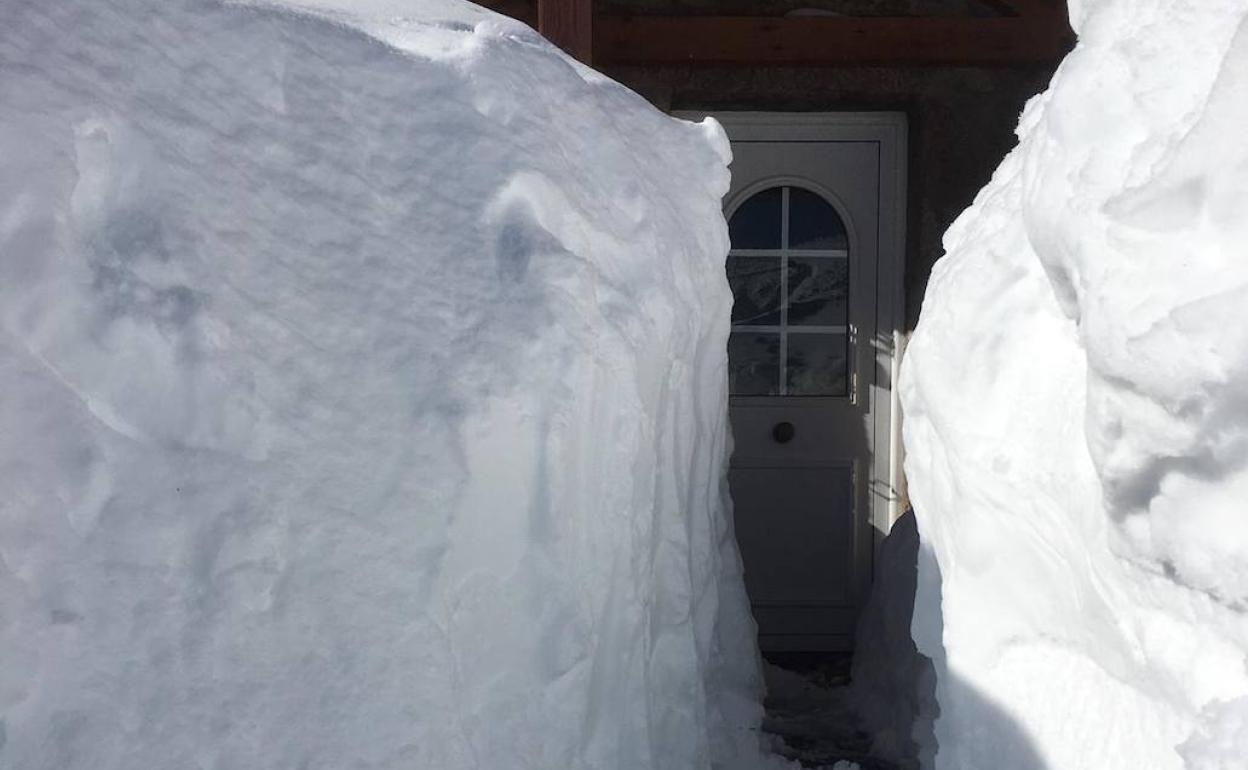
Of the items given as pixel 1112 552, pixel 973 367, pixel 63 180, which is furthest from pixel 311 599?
pixel 973 367

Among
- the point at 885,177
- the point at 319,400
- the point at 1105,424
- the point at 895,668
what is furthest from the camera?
the point at 885,177

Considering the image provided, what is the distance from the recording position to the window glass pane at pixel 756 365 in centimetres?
505

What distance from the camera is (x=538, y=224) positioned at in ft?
7.52

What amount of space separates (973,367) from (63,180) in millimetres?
1565

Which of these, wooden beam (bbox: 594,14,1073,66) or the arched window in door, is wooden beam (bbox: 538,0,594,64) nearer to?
wooden beam (bbox: 594,14,1073,66)

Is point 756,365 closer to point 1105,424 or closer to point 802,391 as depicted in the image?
point 802,391

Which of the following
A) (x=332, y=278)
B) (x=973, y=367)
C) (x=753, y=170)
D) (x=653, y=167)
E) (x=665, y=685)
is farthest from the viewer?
(x=753, y=170)

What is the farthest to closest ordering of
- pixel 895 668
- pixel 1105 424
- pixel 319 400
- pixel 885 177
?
pixel 885 177, pixel 895 668, pixel 319 400, pixel 1105 424

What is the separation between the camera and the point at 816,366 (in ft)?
16.6

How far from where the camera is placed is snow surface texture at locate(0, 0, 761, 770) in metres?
1.57

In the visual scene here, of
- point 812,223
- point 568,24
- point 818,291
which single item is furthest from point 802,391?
point 568,24

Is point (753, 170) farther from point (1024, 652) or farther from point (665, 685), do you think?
point (1024, 652)

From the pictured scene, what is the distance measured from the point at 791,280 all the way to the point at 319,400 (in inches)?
134

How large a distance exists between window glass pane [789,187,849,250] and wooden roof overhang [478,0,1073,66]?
0.64 m
